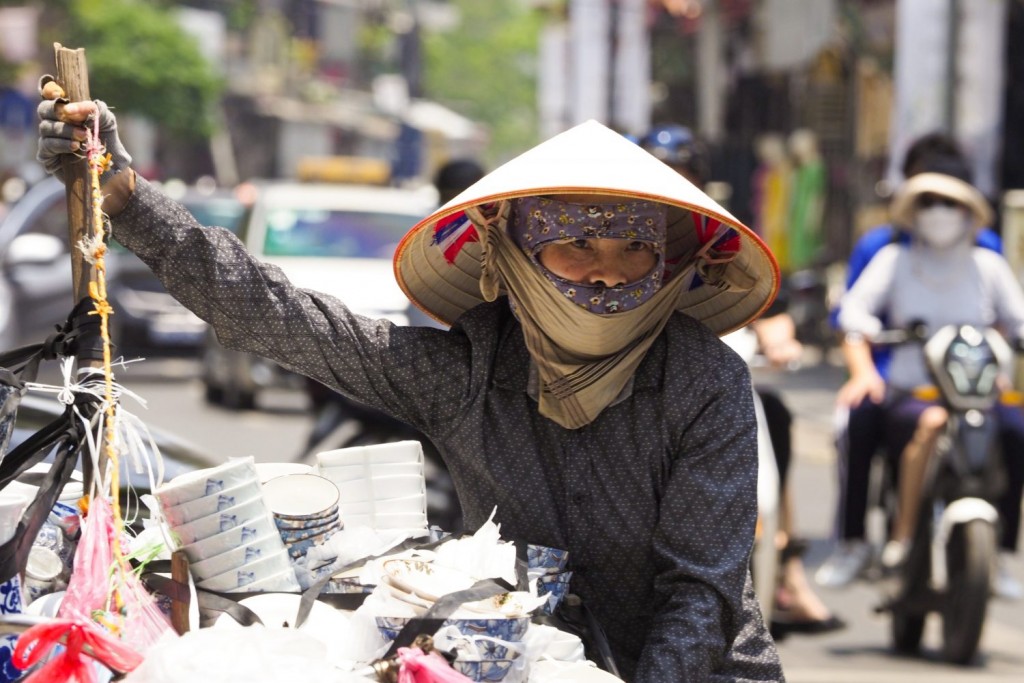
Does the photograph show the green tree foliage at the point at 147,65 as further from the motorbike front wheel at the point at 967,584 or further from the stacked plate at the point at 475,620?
the stacked plate at the point at 475,620

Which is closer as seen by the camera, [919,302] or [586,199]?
[586,199]

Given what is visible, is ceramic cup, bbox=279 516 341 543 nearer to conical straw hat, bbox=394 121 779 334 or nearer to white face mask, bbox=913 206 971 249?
conical straw hat, bbox=394 121 779 334

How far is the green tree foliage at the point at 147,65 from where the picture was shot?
3334cm

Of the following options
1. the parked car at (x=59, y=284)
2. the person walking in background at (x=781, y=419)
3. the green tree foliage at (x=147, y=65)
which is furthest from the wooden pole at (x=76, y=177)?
the green tree foliage at (x=147, y=65)

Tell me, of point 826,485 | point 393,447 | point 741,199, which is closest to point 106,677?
point 393,447

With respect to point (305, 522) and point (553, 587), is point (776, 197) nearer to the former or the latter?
point (553, 587)

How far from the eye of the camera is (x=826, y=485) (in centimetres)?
1055

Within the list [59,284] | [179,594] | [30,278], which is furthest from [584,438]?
[59,284]

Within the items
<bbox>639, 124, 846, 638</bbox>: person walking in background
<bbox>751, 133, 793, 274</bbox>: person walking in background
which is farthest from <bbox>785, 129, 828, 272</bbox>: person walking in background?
<bbox>639, 124, 846, 638</bbox>: person walking in background

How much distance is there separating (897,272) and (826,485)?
165 inches

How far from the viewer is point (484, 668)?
7.20 feet

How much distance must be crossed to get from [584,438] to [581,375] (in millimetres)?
121

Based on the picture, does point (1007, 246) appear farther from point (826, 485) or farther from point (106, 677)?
point (106, 677)

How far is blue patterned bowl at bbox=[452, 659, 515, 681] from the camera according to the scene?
219 centimetres
